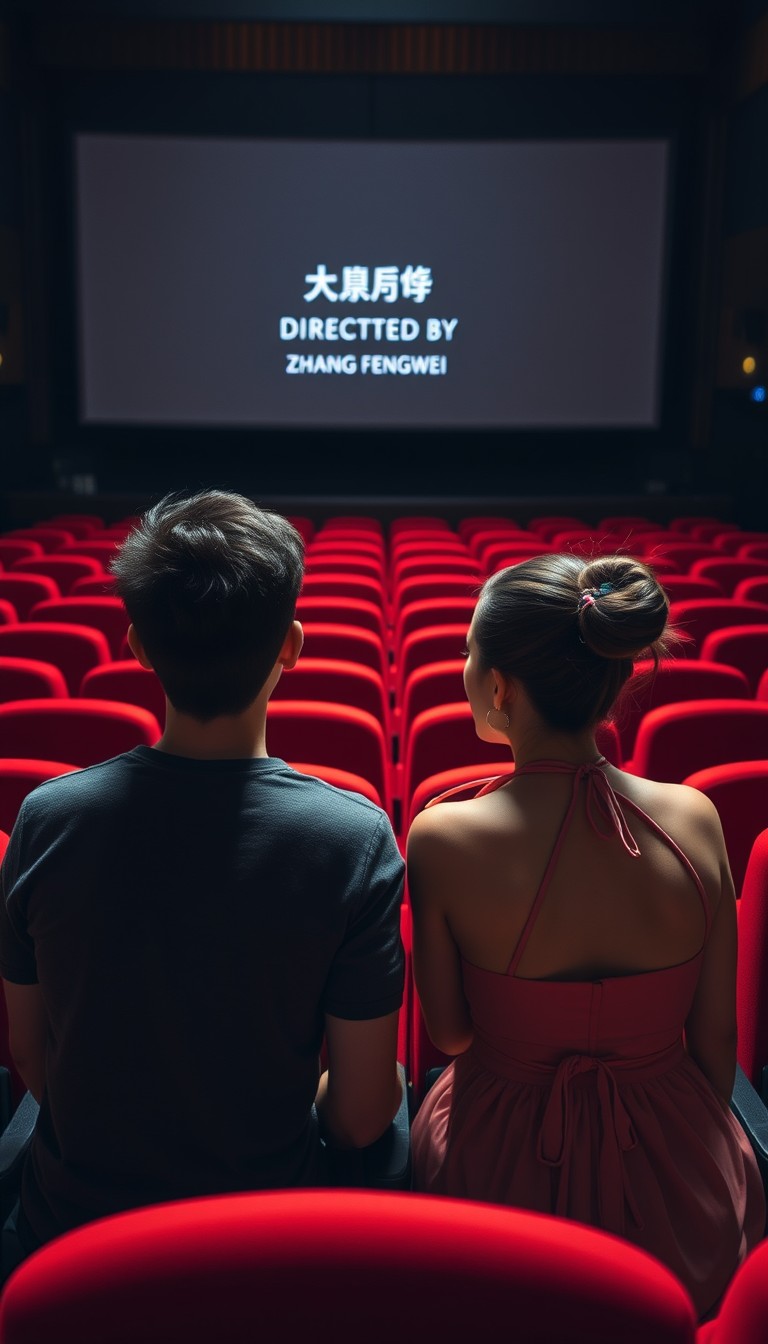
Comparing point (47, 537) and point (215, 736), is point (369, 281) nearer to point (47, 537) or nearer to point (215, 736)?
point (47, 537)

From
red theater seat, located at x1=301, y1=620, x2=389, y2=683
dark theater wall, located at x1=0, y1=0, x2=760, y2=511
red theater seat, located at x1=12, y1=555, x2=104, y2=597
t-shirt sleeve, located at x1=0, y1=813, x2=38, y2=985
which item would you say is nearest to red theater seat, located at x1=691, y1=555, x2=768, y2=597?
red theater seat, located at x1=301, y1=620, x2=389, y2=683

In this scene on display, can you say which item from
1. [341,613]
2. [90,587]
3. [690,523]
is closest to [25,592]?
[90,587]

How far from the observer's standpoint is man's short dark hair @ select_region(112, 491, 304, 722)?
115cm

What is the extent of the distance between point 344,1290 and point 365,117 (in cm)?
1146

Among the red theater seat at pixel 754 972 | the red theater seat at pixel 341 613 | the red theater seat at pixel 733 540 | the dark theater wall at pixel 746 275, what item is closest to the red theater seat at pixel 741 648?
the red theater seat at pixel 341 613

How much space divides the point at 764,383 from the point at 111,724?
8424 mm

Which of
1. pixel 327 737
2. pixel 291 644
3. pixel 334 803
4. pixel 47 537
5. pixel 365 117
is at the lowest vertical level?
pixel 327 737

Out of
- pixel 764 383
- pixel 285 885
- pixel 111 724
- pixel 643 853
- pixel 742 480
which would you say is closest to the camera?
pixel 285 885

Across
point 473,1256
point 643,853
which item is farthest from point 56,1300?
point 643,853

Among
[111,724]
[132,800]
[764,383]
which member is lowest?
[111,724]

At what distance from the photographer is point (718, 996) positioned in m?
1.40

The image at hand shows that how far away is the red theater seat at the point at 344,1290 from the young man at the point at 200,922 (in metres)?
0.43

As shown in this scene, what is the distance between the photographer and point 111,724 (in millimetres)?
2354

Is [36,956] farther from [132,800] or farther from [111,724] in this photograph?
[111,724]
